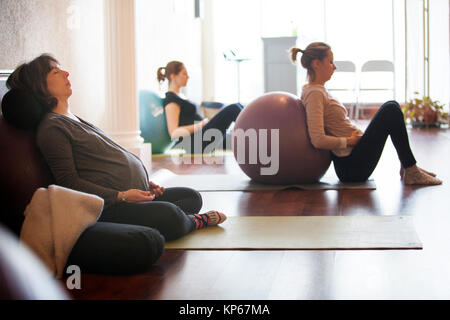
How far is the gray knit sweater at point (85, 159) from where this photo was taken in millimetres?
2143

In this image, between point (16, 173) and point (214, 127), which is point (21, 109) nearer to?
point (16, 173)

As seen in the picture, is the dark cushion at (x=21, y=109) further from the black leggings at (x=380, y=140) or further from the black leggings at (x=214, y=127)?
the black leggings at (x=214, y=127)

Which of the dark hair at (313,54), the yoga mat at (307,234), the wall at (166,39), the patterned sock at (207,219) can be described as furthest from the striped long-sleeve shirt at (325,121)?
the wall at (166,39)

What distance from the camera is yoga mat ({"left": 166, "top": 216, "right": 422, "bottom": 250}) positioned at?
228 cm

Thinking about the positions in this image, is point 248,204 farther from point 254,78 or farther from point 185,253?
point 254,78

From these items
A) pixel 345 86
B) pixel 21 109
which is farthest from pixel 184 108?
pixel 345 86

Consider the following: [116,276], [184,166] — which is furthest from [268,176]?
[116,276]

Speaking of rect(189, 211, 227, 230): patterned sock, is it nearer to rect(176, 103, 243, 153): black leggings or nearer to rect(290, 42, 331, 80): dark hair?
rect(290, 42, 331, 80): dark hair

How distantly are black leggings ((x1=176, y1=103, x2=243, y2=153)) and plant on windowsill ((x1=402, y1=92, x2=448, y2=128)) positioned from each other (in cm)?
400

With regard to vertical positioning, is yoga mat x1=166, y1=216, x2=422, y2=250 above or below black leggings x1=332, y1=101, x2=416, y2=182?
below

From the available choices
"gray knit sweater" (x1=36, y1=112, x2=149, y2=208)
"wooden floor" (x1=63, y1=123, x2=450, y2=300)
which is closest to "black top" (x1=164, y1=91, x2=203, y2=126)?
"wooden floor" (x1=63, y1=123, x2=450, y2=300)

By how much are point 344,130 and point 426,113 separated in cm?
528

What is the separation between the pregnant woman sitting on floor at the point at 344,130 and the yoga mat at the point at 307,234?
3.11 feet

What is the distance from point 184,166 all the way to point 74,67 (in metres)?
1.53
